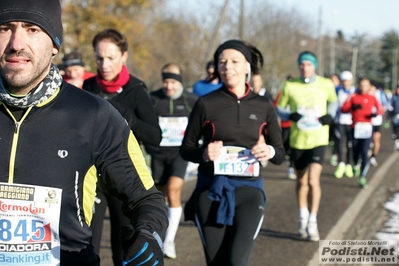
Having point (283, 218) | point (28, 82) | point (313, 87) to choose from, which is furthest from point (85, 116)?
point (283, 218)

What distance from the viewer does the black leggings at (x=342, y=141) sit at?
13674mm

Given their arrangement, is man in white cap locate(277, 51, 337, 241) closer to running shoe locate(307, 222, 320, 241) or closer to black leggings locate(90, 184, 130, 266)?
running shoe locate(307, 222, 320, 241)

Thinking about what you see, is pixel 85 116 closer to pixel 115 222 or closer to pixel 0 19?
pixel 0 19

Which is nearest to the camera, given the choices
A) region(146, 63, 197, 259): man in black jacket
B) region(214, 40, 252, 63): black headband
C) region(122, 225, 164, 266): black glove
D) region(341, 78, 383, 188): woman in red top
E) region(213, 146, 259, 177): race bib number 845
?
region(122, 225, 164, 266): black glove

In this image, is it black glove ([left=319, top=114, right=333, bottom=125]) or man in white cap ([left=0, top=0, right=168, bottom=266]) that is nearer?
man in white cap ([left=0, top=0, right=168, bottom=266])

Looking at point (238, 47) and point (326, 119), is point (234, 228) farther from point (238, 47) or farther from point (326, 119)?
point (326, 119)

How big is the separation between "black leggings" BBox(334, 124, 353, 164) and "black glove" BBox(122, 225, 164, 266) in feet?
37.7

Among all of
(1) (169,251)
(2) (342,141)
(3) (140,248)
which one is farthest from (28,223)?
(2) (342,141)

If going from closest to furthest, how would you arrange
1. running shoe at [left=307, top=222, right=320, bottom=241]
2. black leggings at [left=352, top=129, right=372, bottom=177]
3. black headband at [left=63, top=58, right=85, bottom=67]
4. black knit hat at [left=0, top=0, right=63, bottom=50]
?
black knit hat at [left=0, top=0, right=63, bottom=50] → black headband at [left=63, top=58, right=85, bottom=67] → running shoe at [left=307, top=222, right=320, bottom=241] → black leggings at [left=352, top=129, right=372, bottom=177]

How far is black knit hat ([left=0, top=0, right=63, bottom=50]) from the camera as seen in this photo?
2402 millimetres

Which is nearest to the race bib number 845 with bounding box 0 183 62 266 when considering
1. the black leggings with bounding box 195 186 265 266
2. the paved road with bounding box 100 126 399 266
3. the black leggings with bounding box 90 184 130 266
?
the black leggings with bounding box 195 186 265 266

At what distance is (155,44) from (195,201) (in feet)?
112

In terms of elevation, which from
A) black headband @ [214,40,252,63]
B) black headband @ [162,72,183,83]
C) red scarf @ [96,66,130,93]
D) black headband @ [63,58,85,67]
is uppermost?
black headband @ [214,40,252,63]

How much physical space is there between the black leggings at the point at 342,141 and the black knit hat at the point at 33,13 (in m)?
11.4
